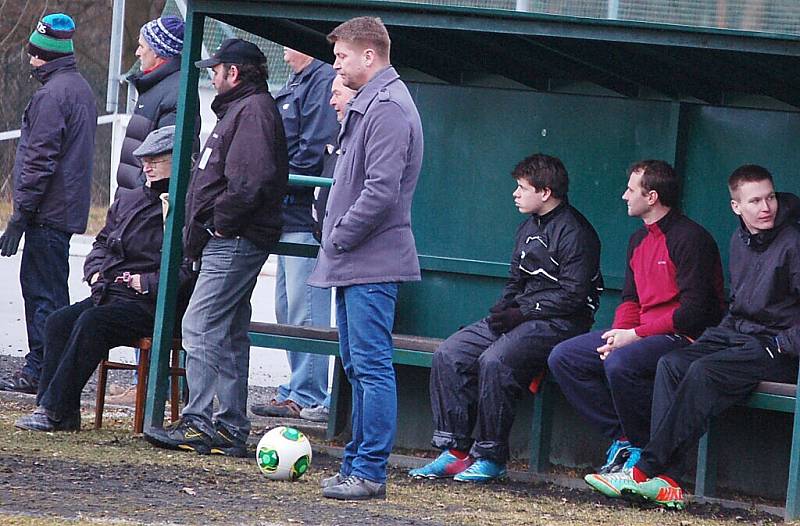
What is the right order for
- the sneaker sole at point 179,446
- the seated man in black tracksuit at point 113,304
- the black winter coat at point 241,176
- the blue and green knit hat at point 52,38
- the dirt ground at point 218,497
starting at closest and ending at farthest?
the dirt ground at point 218,497
the black winter coat at point 241,176
the sneaker sole at point 179,446
the seated man in black tracksuit at point 113,304
the blue and green knit hat at point 52,38

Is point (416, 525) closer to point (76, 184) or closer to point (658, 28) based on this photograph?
point (658, 28)

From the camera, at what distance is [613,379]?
21.6 feet

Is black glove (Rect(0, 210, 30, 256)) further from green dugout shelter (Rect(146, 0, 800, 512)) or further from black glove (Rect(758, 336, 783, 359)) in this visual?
black glove (Rect(758, 336, 783, 359))

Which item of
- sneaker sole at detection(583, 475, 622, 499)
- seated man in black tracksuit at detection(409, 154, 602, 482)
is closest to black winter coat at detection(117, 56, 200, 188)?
seated man in black tracksuit at detection(409, 154, 602, 482)

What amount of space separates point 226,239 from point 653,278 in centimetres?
191

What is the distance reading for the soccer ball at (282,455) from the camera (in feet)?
20.7

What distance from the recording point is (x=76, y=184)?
870 cm

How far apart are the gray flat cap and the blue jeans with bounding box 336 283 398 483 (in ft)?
6.13

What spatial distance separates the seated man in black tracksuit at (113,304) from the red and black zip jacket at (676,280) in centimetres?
216

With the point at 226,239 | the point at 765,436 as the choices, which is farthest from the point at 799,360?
the point at 226,239

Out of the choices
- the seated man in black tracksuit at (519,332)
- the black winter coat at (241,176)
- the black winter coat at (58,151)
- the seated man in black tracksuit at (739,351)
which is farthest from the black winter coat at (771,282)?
the black winter coat at (58,151)

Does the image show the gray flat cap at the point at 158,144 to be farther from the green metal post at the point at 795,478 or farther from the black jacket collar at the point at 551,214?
the green metal post at the point at 795,478

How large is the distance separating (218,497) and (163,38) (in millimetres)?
3492

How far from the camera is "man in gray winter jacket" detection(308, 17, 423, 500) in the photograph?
19.0ft
